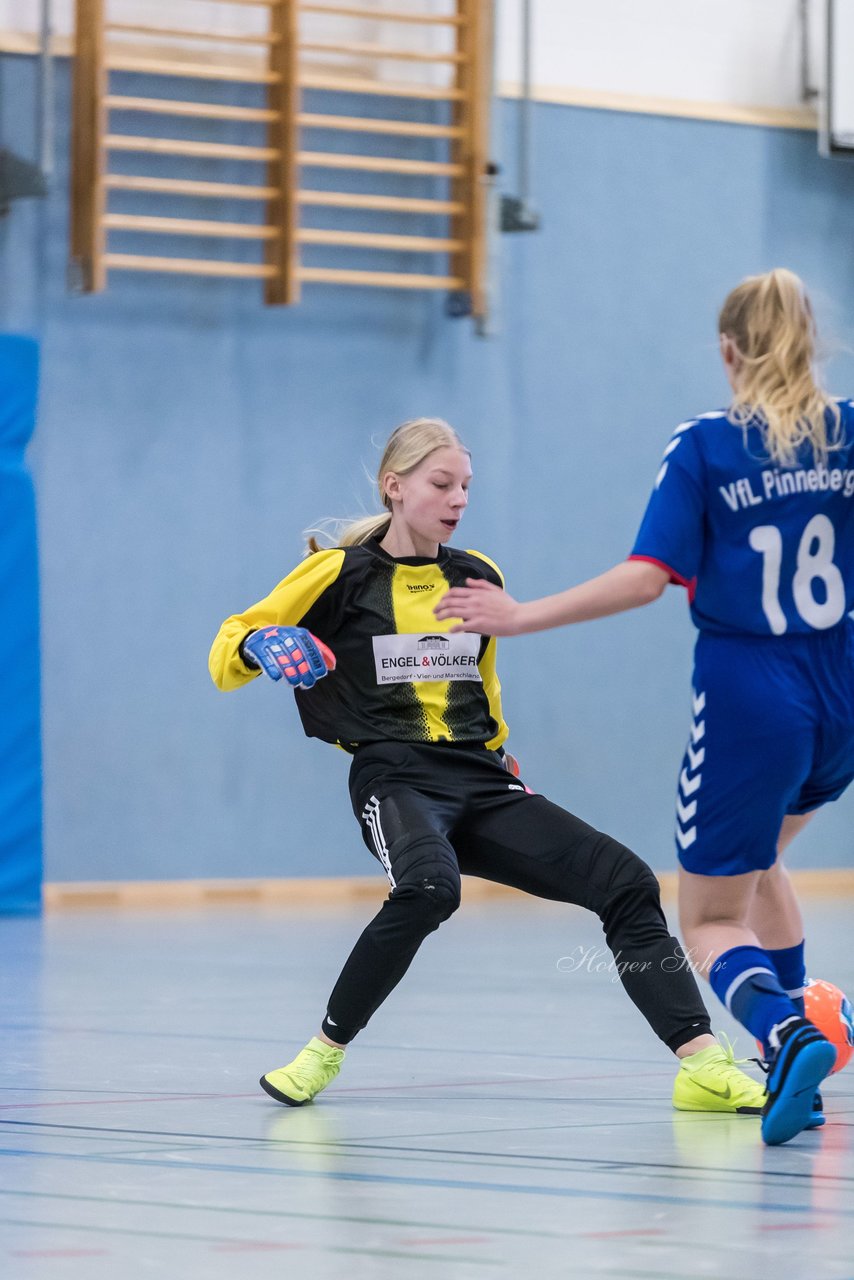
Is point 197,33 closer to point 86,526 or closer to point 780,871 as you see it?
point 86,526

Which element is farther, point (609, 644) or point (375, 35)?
point (609, 644)

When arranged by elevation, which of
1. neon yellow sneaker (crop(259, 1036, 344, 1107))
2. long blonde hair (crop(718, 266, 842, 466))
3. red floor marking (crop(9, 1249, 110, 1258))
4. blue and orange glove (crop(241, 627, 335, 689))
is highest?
long blonde hair (crop(718, 266, 842, 466))

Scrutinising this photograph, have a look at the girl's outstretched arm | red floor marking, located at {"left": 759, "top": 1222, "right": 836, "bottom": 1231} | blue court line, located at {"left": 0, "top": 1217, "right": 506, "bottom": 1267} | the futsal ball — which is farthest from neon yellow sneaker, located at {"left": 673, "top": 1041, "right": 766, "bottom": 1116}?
blue court line, located at {"left": 0, "top": 1217, "right": 506, "bottom": 1267}

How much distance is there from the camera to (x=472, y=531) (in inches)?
420

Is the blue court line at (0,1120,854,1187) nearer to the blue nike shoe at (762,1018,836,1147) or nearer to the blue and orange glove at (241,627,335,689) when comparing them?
the blue nike shoe at (762,1018,836,1147)

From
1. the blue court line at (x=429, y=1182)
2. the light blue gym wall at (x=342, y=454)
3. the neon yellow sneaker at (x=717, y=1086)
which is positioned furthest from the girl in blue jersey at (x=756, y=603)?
the light blue gym wall at (x=342, y=454)

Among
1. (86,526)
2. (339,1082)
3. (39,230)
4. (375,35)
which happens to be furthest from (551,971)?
(375,35)

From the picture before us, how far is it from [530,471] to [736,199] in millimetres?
1963

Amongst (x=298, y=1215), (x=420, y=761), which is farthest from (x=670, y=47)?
(x=298, y=1215)

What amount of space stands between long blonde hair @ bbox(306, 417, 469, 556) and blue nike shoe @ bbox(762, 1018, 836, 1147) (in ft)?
4.49

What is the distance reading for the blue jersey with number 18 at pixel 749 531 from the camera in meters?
3.36

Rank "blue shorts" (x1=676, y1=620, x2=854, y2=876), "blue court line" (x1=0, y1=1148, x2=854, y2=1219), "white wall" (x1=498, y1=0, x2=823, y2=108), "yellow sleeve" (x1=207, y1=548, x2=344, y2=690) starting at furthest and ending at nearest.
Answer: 1. "white wall" (x1=498, y1=0, x2=823, y2=108)
2. "yellow sleeve" (x1=207, y1=548, x2=344, y2=690)
3. "blue shorts" (x1=676, y1=620, x2=854, y2=876)
4. "blue court line" (x1=0, y1=1148, x2=854, y2=1219)

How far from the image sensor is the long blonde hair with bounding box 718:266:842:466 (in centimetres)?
340

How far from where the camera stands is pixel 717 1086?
3674 millimetres
